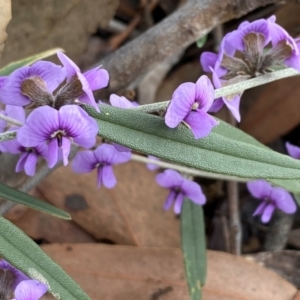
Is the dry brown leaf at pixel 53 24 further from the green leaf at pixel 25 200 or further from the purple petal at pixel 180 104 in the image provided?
the purple petal at pixel 180 104

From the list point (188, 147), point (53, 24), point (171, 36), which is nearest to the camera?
point (188, 147)

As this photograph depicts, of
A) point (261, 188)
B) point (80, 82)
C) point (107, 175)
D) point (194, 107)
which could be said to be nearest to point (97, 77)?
point (80, 82)

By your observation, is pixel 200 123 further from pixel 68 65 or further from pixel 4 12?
pixel 4 12

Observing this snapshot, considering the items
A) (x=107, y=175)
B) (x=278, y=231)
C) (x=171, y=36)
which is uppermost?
(x=171, y=36)

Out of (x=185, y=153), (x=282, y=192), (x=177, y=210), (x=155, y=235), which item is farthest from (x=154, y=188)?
(x=185, y=153)

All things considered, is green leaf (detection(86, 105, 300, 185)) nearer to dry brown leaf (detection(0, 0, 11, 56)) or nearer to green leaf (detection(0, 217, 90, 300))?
green leaf (detection(0, 217, 90, 300))

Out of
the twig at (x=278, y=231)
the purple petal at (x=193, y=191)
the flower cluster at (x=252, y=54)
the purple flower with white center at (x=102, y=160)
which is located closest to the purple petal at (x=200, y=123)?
the flower cluster at (x=252, y=54)
